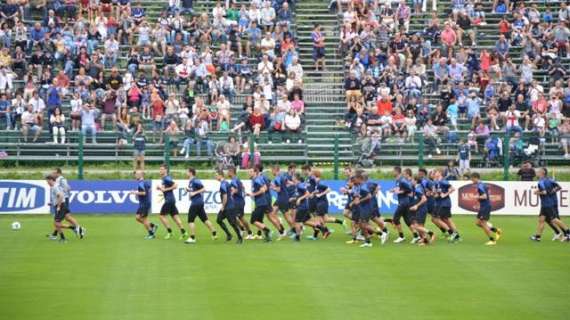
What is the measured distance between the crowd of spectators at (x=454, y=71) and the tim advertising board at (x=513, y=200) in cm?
190

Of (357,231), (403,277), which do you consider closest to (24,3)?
(357,231)

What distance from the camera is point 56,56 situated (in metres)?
45.5

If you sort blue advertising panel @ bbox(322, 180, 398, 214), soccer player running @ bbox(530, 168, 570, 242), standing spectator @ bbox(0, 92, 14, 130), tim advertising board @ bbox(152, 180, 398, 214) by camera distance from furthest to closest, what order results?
standing spectator @ bbox(0, 92, 14, 130)
blue advertising panel @ bbox(322, 180, 398, 214)
tim advertising board @ bbox(152, 180, 398, 214)
soccer player running @ bbox(530, 168, 570, 242)

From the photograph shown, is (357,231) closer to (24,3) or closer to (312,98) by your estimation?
(312,98)

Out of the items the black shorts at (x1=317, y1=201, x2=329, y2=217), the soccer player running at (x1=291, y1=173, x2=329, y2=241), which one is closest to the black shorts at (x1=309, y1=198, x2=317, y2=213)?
the black shorts at (x1=317, y1=201, x2=329, y2=217)

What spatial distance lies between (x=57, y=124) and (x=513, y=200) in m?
15.7

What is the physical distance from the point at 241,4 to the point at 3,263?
2302cm

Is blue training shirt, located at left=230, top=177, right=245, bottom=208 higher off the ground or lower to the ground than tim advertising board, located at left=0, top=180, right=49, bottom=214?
higher

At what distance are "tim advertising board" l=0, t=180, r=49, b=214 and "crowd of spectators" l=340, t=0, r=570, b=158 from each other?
1111 centimetres

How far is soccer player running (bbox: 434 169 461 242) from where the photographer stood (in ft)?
107

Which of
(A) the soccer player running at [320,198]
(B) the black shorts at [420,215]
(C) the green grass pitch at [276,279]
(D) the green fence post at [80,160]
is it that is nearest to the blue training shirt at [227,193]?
(C) the green grass pitch at [276,279]

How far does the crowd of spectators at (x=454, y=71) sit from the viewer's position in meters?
43.5

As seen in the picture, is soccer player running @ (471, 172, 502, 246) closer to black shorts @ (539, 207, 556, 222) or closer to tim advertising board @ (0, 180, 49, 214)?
black shorts @ (539, 207, 556, 222)

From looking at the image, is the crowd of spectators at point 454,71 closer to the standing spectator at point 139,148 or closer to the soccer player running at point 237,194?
the standing spectator at point 139,148
